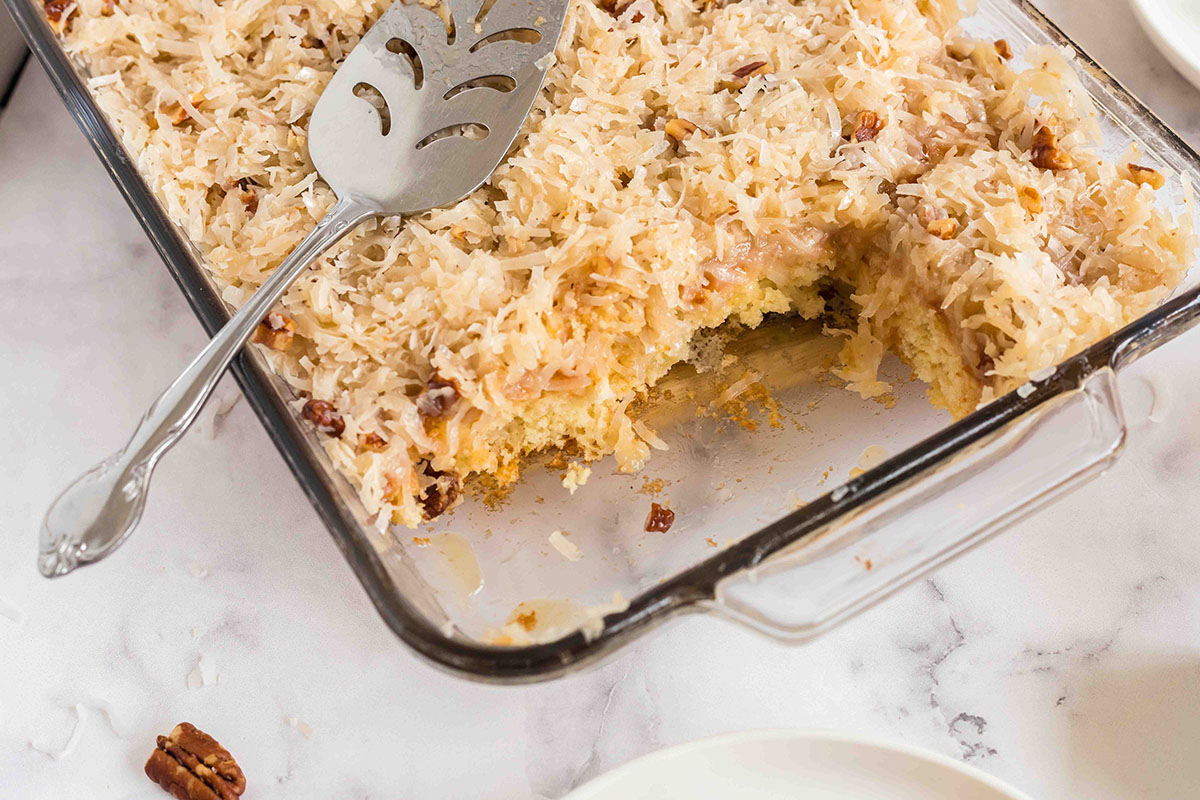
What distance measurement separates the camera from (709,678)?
1472 mm

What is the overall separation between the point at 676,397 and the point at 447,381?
1.37ft

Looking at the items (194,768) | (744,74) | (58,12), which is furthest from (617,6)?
(194,768)

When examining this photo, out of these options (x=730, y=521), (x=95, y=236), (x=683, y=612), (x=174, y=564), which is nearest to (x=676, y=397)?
(x=730, y=521)

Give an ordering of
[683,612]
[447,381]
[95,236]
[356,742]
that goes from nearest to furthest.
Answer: [683,612], [447,381], [356,742], [95,236]

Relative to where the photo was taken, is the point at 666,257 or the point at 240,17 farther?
Answer: the point at 240,17

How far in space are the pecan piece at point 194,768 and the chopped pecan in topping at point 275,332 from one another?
20.7 inches

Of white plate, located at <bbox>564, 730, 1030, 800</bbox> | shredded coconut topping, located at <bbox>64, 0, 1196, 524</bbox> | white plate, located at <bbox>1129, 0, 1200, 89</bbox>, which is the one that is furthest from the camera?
white plate, located at <bbox>1129, 0, 1200, 89</bbox>

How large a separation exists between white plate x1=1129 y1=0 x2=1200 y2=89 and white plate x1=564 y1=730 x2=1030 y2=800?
1.30 metres

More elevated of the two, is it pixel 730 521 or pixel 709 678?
pixel 730 521

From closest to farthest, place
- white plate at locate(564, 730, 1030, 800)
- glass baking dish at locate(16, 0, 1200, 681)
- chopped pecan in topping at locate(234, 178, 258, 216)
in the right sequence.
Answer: glass baking dish at locate(16, 0, 1200, 681)
white plate at locate(564, 730, 1030, 800)
chopped pecan in topping at locate(234, 178, 258, 216)

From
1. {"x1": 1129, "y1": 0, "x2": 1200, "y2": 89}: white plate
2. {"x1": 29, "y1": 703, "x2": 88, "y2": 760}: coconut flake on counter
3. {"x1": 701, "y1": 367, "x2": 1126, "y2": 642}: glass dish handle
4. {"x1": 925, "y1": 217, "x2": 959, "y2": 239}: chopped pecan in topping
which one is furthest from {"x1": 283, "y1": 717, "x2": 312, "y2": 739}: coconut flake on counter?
{"x1": 1129, "y1": 0, "x2": 1200, "y2": 89}: white plate

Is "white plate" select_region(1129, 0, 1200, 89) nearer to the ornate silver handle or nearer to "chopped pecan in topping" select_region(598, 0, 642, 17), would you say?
"chopped pecan in topping" select_region(598, 0, 642, 17)

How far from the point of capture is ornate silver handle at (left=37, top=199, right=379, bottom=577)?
1.17 m

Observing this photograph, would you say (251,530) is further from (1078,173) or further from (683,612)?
(1078,173)
